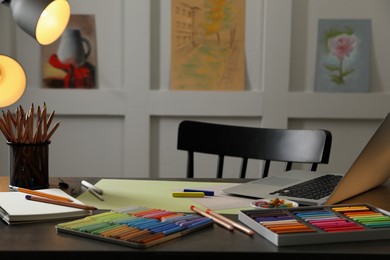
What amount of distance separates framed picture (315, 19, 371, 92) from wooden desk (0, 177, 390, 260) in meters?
2.08

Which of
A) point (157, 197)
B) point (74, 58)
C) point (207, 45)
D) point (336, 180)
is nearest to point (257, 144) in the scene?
point (336, 180)

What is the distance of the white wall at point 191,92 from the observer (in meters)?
2.97

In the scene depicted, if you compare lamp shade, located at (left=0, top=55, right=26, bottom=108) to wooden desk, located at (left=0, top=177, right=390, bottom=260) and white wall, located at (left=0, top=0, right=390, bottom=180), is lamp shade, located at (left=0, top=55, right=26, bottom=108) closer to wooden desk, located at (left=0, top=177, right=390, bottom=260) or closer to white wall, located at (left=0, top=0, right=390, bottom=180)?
wooden desk, located at (left=0, top=177, right=390, bottom=260)

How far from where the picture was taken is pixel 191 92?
9.76 feet

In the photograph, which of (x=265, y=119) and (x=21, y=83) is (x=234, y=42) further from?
(x=21, y=83)

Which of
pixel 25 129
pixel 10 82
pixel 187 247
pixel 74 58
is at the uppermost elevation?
pixel 74 58

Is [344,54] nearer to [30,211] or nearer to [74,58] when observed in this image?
[74,58]

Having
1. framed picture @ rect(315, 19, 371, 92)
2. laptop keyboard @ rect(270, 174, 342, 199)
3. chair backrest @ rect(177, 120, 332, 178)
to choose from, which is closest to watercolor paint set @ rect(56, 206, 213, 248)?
laptop keyboard @ rect(270, 174, 342, 199)

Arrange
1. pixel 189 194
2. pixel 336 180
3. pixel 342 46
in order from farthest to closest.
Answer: pixel 342 46
pixel 336 180
pixel 189 194

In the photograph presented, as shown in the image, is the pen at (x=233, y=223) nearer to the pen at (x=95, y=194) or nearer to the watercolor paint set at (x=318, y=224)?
the watercolor paint set at (x=318, y=224)

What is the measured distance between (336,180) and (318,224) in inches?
20.0

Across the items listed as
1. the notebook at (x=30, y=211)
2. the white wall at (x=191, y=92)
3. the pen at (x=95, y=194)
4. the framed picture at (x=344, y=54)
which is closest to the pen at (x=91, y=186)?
the pen at (x=95, y=194)

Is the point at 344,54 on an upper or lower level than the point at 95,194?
upper

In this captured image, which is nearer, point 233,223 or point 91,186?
point 233,223
